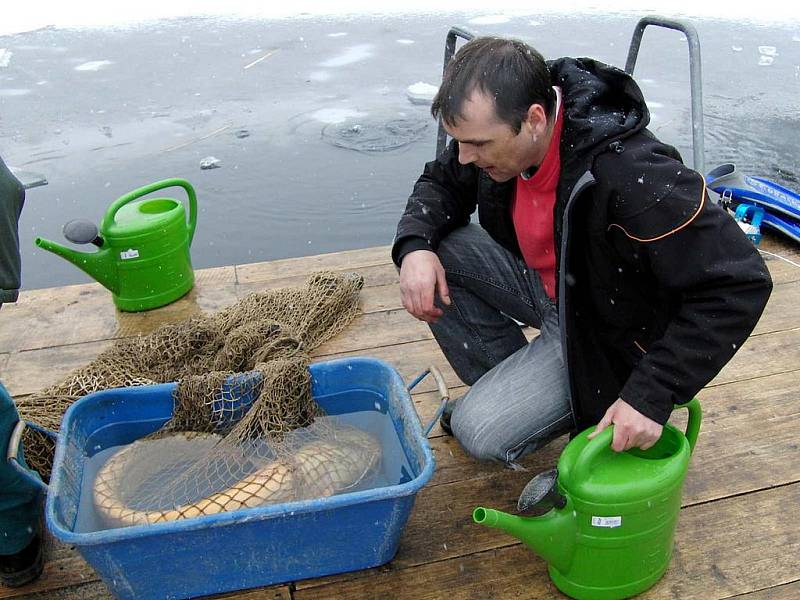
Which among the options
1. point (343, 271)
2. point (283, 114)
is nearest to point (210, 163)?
point (283, 114)

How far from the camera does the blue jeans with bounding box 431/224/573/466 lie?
1802 millimetres

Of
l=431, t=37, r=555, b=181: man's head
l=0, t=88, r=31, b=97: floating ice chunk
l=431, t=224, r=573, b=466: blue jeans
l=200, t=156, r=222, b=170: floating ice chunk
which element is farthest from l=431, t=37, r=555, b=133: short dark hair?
l=0, t=88, r=31, b=97: floating ice chunk

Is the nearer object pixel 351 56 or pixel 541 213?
pixel 541 213

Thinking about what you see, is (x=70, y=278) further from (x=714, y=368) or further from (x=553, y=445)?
(x=714, y=368)

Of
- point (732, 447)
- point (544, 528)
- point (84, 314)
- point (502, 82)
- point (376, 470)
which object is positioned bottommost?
point (84, 314)

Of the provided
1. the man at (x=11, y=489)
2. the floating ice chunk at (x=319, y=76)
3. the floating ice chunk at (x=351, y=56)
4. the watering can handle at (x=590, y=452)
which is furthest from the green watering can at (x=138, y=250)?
the floating ice chunk at (x=351, y=56)

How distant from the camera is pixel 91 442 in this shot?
1836 millimetres

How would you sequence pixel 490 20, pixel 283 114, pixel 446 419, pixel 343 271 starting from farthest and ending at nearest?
pixel 490 20, pixel 283 114, pixel 343 271, pixel 446 419

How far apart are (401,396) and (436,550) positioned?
0.38 m

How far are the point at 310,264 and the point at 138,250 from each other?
738 millimetres

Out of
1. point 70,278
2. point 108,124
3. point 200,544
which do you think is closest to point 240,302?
point 70,278

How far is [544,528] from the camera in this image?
1.52 metres

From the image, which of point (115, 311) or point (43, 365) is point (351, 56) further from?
point (43, 365)

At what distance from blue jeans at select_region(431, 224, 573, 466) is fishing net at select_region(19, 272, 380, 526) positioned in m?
0.29
